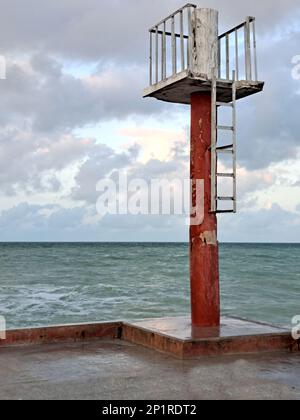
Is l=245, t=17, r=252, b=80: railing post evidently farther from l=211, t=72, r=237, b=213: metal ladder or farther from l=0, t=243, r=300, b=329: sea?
l=0, t=243, r=300, b=329: sea

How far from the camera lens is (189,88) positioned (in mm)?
7730

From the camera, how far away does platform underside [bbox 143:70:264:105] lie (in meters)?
7.45

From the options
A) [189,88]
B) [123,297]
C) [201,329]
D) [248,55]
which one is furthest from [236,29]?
[123,297]

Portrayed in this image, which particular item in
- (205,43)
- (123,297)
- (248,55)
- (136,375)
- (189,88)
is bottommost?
(123,297)

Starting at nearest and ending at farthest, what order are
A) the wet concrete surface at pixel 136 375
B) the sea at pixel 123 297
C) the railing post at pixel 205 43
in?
1. the wet concrete surface at pixel 136 375
2. the railing post at pixel 205 43
3. the sea at pixel 123 297

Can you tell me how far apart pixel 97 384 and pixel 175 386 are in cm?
76

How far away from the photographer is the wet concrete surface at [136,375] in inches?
210

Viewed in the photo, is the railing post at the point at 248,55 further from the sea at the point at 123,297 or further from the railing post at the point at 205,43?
the sea at the point at 123,297

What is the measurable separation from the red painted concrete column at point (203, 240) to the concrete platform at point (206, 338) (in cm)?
29

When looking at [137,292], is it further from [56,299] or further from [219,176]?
[219,176]

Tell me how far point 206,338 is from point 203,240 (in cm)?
139

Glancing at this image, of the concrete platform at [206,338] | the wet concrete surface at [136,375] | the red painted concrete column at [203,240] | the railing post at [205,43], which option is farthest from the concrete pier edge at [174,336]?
the railing post at [205,43]

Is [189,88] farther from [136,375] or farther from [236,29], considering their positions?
[136,375]

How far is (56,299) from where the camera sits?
24344 millimetres
